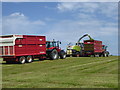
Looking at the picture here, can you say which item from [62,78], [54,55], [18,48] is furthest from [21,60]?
[62,78]

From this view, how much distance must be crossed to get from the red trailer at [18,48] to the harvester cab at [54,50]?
3376 mm

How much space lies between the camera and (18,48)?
21.6m

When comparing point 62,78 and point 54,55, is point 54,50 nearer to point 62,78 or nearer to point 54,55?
point 54,55

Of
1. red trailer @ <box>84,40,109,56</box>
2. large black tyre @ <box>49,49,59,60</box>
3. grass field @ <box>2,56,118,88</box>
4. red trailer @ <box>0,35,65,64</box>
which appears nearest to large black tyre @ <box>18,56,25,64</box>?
red trailer @ <box>0,35,65,64</box>

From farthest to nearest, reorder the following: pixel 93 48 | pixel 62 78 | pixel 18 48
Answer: pixel 93 48
pixel 18 48
pixel 62 78

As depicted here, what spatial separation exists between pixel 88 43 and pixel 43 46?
13.5 m

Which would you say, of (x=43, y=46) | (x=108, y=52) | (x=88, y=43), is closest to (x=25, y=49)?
(x=43, y=46)

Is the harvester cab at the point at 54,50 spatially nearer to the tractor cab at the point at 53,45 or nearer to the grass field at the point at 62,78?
the tractor cab at the point at 53,45

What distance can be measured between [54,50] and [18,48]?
7.09 metres

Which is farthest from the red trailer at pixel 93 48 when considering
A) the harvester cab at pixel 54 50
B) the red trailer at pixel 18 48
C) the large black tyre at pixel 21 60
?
the large black tyre at pixel 21 60

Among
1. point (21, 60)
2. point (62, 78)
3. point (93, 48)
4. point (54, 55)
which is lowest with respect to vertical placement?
point (62, 78)

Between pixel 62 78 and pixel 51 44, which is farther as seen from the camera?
pixel 51 44

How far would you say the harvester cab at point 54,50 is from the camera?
1063 inches

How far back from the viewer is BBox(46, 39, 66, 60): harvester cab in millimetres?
27003
